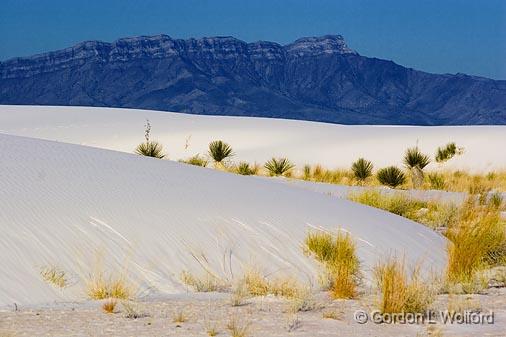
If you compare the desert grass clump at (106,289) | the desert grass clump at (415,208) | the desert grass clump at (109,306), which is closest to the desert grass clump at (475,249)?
the desert grass clump at (415,208)

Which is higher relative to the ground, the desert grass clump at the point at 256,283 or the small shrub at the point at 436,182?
the small shrub at the point at 436,182

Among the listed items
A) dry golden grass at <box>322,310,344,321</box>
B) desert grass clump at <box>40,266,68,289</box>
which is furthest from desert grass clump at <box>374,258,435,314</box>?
desert grass clump at <box>40,266,68,289</box>

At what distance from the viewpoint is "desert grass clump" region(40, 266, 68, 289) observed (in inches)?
273

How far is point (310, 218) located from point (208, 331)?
4.06m

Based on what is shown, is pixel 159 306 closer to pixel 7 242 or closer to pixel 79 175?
pixel 7 242

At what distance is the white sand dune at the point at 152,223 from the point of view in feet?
24.3

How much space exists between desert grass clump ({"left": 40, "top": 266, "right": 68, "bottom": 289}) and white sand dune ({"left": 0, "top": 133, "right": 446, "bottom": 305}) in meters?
0.06

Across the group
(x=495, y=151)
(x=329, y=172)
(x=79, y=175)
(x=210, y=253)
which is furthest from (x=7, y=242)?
(x=495, y=151)

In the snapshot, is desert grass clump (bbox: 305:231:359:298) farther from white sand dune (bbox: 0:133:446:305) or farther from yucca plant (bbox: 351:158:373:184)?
yucca plant (bbox: 351:158:373:184)

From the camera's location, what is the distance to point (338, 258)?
26.7ft

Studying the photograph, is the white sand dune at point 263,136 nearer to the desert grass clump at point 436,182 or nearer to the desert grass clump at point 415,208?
the desert grass clump at point 436,182

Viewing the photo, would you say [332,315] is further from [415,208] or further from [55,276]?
[415,208]

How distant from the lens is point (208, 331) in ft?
19.2

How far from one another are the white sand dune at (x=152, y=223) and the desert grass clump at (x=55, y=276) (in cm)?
6
